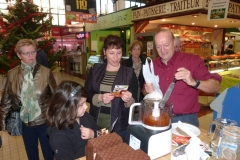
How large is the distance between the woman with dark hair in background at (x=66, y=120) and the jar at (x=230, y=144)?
0.92 meters

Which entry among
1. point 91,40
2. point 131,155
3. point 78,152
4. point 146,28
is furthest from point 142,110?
point 91,40

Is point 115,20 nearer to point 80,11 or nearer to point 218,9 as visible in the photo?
point 80,11

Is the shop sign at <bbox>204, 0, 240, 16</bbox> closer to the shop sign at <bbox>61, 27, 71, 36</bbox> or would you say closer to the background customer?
the background customer

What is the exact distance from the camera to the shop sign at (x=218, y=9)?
369 cm

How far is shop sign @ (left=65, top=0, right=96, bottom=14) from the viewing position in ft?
A: 20.5

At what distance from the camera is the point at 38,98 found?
6.80ft

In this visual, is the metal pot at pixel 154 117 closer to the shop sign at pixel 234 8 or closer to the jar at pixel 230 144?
the jar at pixel 230 144

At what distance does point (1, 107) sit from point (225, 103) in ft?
7.89

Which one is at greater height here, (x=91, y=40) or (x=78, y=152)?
(x=91, y=40)

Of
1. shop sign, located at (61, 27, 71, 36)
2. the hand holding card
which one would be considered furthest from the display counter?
shop sign, located at (61, 27, 71, 36)

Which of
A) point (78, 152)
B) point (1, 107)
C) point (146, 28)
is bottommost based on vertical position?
point (78, 152)

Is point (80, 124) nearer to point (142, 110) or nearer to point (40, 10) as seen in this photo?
point (142, 110)

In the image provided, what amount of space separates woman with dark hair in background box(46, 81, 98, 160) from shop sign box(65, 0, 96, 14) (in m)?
5.71

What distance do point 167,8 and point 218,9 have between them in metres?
1.61
